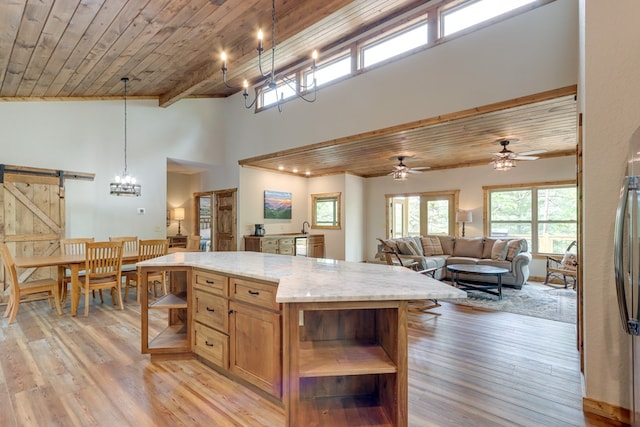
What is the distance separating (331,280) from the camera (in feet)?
5.86

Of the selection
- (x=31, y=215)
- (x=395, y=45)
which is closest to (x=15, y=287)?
(x=31, y=215)

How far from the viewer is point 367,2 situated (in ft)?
13.7

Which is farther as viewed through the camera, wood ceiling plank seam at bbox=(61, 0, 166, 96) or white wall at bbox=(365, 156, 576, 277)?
white wall at bbox=(365, 156, 576, 277)

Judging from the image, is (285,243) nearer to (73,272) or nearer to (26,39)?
(73,272)

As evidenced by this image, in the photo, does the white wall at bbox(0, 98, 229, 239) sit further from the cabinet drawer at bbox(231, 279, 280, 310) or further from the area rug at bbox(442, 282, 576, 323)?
the area rug at bbox(442, 282, 576, 323)

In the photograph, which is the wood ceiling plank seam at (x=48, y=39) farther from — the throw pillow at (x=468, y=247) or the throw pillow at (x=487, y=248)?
the throw pillow at (x=487, y=248)

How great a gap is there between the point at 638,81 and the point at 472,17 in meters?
2.67

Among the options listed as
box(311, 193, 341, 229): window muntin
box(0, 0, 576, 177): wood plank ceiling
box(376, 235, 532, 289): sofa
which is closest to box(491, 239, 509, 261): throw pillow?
box(376, 235, 532, 289): sofa

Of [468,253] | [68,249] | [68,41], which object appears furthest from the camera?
[468,253]

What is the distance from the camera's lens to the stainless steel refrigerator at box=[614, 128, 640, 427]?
4.76 feet

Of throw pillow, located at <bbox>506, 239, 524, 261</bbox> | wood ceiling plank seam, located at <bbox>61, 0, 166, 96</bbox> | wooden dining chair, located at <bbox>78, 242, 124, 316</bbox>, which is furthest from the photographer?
throw pillow, located at <bbox>506, 239, 524, 261</bbox>

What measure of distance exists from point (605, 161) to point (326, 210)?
6.80m

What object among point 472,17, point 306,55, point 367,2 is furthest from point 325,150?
point 472,17

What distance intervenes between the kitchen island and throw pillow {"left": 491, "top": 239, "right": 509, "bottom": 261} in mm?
4745
